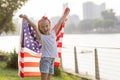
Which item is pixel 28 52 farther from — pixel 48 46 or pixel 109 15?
pixel 109 15

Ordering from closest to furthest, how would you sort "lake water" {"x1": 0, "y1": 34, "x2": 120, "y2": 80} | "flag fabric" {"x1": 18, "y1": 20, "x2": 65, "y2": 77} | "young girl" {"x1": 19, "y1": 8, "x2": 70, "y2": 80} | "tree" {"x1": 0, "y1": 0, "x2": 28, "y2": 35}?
"young girl" {"x1": 19, "y1": 8, "x2": 70, "y2": 80}
"flag fabric" {"x1": 18, "y1": 20, "x2": 65, "y2": 77}
"lake water" {"x1": 0, "y1": 34, "x2": 120, "y2": 80}
"tree" {"x1": 0, "y1": 0, "x2": 28, "y2": 35}

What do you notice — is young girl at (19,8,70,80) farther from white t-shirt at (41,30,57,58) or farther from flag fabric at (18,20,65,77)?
flag fabric at (18,20,65,77)

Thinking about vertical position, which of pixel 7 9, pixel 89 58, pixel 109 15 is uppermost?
pixel 109 15

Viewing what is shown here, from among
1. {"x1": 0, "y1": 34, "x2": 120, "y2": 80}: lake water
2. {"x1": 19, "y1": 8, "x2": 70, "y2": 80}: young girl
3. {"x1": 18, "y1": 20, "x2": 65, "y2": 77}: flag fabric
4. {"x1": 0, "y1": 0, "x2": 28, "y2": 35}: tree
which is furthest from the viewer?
{"x1": 0, "y1": 0, "x2": 28, "y2": 35}: tree

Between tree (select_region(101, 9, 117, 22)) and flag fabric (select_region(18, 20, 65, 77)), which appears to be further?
tree (select_region(101, 9, 117, 22))

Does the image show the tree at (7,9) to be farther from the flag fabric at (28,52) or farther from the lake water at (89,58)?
the flag fabric at (28,52)

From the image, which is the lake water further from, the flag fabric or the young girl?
the young girl

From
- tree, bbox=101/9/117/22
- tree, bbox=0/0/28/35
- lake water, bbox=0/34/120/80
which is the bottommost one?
lake water, bbox=0/34/120/80

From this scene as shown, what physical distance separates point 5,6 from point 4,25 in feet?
5.59

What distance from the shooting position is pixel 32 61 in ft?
21.3

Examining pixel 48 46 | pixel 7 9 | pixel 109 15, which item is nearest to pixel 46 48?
pixel 48 46

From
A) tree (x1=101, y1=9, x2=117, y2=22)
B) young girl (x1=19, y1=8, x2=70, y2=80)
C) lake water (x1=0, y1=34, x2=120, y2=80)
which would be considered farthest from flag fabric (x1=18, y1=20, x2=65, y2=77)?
tree (x1=101, y1=9, x2=117, y2=22)

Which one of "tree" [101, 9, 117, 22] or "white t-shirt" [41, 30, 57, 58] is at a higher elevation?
"tree" [101, 9, 117, 22]

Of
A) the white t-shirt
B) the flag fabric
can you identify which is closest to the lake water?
the flag fabric
